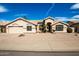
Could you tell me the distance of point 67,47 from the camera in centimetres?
485

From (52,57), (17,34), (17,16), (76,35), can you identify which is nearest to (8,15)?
(17,16)

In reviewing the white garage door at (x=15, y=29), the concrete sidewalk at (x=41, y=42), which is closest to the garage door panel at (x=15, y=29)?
the white garage door at (x=15, y=29)

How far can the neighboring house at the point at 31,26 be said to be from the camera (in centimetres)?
491

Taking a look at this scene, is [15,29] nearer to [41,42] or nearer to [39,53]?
[41,42]

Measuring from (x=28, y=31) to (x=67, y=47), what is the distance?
134 centimetres

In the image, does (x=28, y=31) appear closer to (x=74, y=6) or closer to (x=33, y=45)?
(x=33, y=45)

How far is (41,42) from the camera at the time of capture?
16.1 ft

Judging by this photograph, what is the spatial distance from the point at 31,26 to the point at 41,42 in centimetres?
60

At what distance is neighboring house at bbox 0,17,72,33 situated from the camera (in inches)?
193

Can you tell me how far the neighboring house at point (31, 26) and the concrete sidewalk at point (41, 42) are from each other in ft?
0.53

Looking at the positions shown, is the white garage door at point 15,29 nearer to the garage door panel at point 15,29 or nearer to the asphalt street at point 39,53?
the garage door panel at point 15,29

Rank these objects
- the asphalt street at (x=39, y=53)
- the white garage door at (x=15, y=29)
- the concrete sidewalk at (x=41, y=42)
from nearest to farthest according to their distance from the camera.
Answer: the asphalt street at (x=39, y=53)
the concrete sidewalk at (x=41, y=42)
the white garage door at (x=15, y=29)

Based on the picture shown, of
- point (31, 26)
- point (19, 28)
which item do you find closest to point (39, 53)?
point (31, 26)

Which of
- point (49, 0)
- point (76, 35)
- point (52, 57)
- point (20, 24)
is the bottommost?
point (52, 57)
